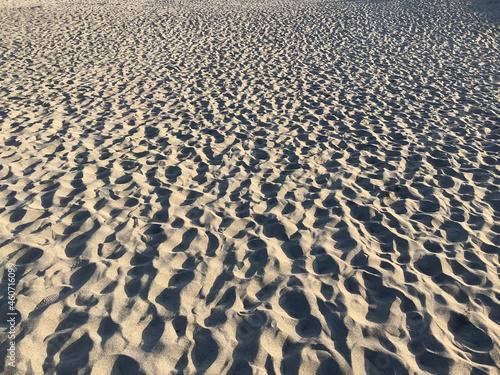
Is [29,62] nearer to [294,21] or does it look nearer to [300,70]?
[300,70]

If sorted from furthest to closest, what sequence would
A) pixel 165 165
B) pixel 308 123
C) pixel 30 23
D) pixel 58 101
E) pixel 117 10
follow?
pixel 117 10
pixel 30 23
pixel 58 101
pixel 308 123
pixel 165 165

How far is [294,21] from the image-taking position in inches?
634

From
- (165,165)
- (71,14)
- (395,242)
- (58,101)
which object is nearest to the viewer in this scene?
(395,242)

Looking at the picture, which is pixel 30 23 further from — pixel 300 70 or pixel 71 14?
pixel 300 70

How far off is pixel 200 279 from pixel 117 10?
56.2 feet

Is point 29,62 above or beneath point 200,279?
beneath

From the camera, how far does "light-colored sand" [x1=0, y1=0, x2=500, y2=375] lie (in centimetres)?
310

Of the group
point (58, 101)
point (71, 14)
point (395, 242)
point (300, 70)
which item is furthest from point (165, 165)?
point (71, 14)

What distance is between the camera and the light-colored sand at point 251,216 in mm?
3104

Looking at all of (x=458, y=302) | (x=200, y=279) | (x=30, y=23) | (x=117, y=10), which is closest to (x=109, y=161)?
(x=200, y=279)

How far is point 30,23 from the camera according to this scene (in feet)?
46.3

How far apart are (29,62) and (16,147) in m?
5.48

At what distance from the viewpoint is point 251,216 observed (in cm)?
461

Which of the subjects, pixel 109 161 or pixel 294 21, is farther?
pixel 294 21
